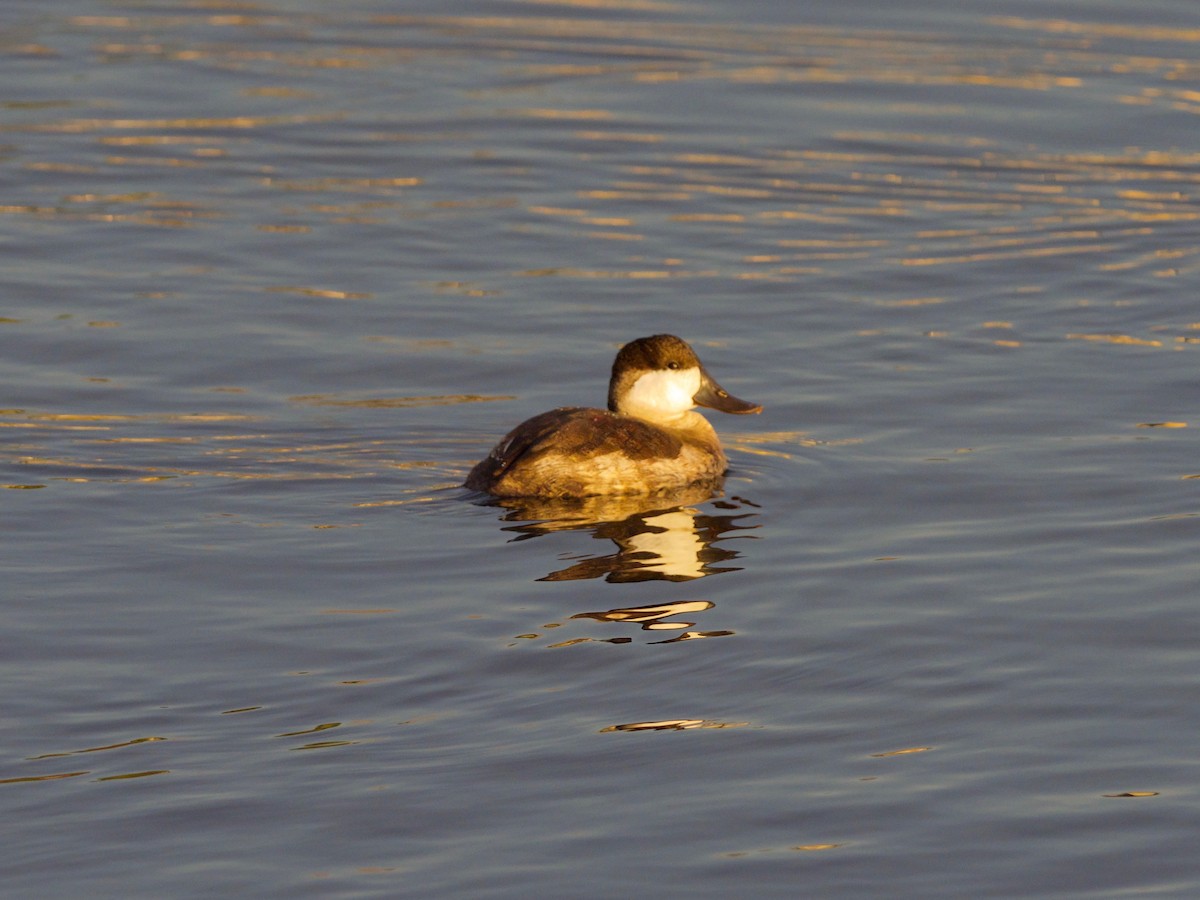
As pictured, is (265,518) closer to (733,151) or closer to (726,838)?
(726,838)

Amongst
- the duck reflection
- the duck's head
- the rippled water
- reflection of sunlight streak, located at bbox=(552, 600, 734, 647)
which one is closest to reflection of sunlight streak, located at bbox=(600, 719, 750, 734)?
the rippled water

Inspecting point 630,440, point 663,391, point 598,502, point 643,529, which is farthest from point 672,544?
point 663,391

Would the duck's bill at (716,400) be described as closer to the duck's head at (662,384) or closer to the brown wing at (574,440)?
the duck's head at (662,384)

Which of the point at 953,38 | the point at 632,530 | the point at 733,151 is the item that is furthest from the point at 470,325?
the point at 953,38

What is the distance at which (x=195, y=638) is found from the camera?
8.08 meters

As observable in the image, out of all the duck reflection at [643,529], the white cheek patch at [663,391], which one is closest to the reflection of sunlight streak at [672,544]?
the duck reflection at [643,529]

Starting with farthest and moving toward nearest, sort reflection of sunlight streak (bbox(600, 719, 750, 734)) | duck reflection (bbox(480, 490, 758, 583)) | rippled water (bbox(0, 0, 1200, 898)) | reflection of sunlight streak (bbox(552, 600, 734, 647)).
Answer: duck reflection (bbox(480, 490, 758, 583))
reflection of sunlight streak (bbox(552, 600, 734, 647))
reflection of sunlight streak (bbox(600, 719, 750, 734))
rippled water (bbox(0, 0, 1200, 898))

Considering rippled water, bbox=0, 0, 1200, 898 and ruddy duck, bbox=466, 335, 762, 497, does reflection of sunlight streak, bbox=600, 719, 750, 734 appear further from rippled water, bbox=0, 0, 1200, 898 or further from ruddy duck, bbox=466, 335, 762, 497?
ruddy duck, bbox=466, 335, 762, 497

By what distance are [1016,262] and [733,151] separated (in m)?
3.40

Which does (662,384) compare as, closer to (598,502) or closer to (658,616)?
(598,502)

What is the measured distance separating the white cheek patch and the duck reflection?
0.79m

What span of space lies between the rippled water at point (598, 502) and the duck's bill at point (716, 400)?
29cm

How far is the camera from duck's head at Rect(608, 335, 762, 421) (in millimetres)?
11141

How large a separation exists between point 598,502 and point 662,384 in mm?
1159
